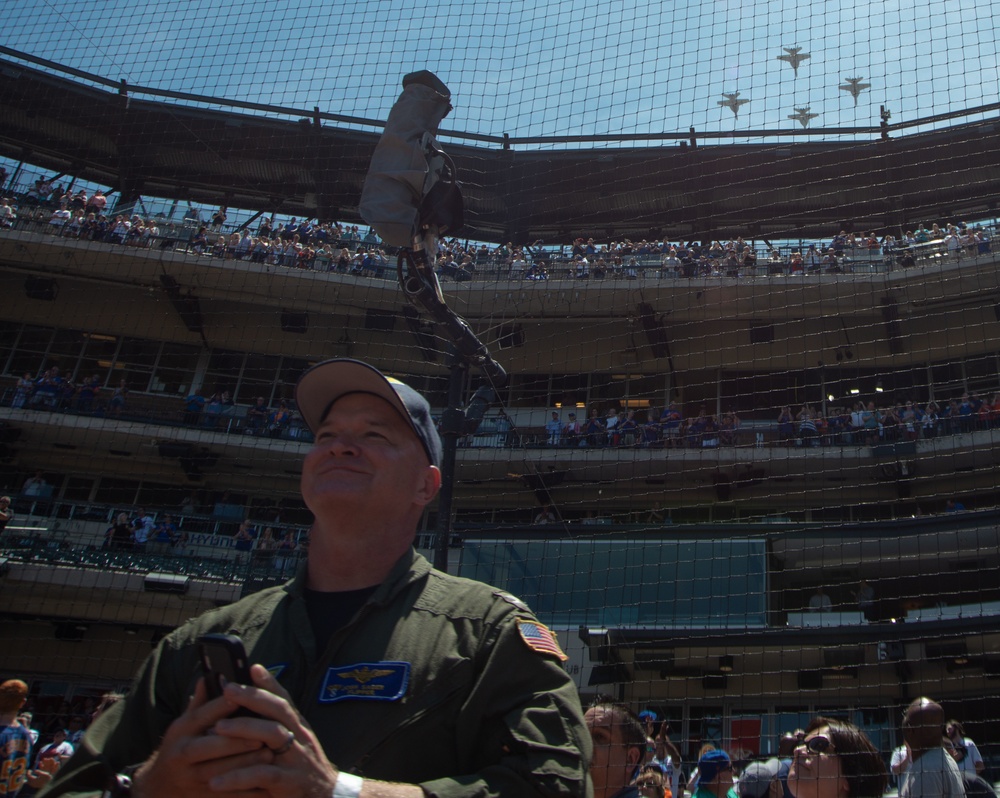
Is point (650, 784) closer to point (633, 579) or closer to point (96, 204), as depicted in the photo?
point (633, 579)

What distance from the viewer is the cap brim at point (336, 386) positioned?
166 cm

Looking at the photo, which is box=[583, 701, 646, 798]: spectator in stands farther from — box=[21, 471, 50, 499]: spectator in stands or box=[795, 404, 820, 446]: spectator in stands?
box=[21, 471, 50, 499]: spectator in stands

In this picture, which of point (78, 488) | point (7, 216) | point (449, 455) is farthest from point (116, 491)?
point (449, 455)

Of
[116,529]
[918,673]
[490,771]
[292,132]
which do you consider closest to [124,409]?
[116,529]

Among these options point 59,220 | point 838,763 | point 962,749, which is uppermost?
point 59,220

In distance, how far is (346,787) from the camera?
1.06 m

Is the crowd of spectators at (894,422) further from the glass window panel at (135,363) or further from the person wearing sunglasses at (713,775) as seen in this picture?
the glass window panel at (135,363)

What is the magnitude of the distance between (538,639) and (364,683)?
27 centimetres

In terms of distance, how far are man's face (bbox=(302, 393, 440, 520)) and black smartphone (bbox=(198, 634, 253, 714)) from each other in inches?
20.1

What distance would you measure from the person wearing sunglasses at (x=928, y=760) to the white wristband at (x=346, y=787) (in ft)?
9.49

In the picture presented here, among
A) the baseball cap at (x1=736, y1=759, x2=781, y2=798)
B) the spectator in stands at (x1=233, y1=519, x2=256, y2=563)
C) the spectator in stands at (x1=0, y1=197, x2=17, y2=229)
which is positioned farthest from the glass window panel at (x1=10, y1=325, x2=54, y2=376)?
the baseball cap at (x1=736, y1=759, x2=781, y2=798)

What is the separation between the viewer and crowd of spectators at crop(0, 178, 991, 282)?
628 inches

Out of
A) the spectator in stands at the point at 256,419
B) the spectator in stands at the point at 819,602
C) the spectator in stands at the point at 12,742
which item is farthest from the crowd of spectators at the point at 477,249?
the spectator in stands at the point at 12,742

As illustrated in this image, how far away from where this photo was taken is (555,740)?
120cm
